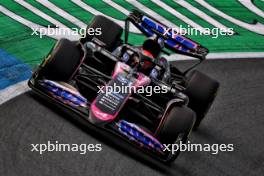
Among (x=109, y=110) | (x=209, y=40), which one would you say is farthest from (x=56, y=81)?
(x=209, y=40)

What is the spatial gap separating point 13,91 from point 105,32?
2.07 meters

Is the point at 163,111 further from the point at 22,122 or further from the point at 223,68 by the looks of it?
the point at 223,68

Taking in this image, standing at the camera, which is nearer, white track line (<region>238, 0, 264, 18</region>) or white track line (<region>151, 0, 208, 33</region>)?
white track line (<region>151, 0, 208, 33</region>)

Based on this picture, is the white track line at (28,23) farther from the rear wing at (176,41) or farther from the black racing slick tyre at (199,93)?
the black racing slick tyre at (199,93)

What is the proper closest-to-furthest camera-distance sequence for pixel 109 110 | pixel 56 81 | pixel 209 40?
pixel 109 110
pixel 56 81
pixel 209 40

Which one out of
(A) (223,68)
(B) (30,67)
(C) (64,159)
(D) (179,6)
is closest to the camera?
(C) (64,159)

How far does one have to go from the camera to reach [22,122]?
31.1 ft

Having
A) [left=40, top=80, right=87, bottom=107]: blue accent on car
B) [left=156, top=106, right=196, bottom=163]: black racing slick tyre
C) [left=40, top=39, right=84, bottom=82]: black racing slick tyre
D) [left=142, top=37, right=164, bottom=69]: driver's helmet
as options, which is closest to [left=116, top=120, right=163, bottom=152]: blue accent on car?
[left=156, top=106, right=196, bottom=163]: black racing slick tyre

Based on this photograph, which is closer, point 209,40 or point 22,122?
point 22,122

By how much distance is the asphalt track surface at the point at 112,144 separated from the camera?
28.3ft

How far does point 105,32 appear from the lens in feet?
37.4

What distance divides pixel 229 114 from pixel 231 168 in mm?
1849

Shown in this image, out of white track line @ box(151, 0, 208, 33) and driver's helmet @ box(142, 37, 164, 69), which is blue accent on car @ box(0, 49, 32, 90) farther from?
white track line @ box(151, 0, 208, 33)

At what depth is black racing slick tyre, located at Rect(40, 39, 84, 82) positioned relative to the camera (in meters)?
10.0
